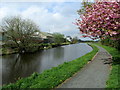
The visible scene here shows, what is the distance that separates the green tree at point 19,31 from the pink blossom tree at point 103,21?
95.5 ft

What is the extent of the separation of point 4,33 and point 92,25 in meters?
32.2

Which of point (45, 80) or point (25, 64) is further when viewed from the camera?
point (25, 64)

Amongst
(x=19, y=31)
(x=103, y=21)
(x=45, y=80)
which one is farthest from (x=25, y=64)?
(x=19, y=31)

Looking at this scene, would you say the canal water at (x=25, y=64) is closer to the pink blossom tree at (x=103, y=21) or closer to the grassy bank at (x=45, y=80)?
the grassy bank at (x=45, y=80)

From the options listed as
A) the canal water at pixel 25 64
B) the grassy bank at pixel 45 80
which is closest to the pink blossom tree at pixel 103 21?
the grassy bank at pixel 45 80

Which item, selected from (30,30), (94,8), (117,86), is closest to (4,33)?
(30,30)

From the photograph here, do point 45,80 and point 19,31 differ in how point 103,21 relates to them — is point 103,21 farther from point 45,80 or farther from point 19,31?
point 19,31

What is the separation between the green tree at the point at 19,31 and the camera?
35156 mm

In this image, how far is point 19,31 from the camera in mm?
35875

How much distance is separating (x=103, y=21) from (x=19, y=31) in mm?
31268

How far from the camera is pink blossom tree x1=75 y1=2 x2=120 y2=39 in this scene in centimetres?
760

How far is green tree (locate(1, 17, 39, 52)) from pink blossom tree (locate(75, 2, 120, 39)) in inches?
1145

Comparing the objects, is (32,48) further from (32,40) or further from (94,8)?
(94,8)

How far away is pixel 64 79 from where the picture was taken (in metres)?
7.76
